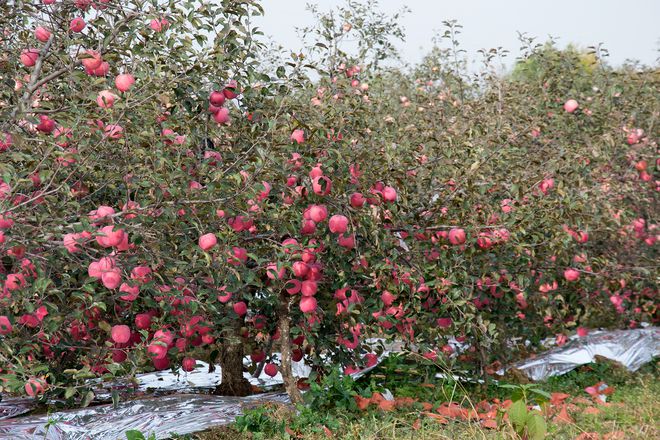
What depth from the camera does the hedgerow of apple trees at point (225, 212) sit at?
333 centimetres

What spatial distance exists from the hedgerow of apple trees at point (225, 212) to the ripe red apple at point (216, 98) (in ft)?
0.04

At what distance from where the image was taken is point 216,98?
3.79m

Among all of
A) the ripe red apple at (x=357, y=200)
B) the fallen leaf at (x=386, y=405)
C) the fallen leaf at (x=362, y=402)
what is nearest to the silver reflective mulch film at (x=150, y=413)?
the fallen leaf at (x=362, y=402)

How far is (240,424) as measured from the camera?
380cm

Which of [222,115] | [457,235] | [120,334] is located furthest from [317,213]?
[120,334]

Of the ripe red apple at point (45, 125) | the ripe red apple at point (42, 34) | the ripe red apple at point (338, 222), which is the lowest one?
the ripe red apple at point (338, 222)

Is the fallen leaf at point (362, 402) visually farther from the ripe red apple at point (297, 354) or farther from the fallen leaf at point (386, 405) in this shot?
the ripe red apple at point (297, 354)

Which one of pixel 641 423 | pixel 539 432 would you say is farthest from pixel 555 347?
pixel 539 432

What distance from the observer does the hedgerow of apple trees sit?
10.9 ft

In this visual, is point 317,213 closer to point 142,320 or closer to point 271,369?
point 142,320

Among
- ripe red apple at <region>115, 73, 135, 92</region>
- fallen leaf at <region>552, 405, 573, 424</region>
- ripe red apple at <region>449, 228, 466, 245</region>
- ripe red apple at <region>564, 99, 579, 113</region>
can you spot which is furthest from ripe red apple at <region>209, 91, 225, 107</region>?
ripe red apple at <region>564, 99, 579, 113</region>

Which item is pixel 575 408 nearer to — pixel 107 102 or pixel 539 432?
pixel 539 432

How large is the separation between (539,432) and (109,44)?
8.38 feet

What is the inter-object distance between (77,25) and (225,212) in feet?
3.50
